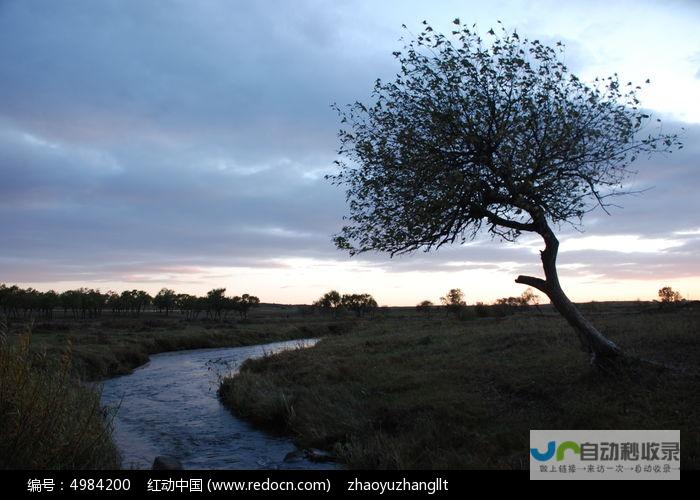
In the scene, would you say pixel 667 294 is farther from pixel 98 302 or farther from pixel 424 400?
pixel 98 302

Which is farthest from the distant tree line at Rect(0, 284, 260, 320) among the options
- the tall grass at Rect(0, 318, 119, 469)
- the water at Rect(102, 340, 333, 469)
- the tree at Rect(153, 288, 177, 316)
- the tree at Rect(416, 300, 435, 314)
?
the tall grass at Rect(0, 318, 119, 469)

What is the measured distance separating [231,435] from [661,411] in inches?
553

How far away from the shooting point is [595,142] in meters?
17.4

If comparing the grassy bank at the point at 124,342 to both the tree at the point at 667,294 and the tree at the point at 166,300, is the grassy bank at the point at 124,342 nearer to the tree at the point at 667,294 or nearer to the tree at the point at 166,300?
the tree at the point at 667,294

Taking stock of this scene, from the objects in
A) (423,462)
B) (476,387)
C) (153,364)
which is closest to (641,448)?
(423,462)

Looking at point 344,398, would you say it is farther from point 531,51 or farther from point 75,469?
point 531,51

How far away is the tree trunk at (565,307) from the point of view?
16703mm

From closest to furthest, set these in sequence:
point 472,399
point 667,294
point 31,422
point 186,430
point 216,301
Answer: point 31,422 → point 472,399 → point 186,430 → point 667,294 → point 216,301

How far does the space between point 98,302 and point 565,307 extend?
149 m

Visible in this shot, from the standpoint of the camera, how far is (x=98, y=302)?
142375mm

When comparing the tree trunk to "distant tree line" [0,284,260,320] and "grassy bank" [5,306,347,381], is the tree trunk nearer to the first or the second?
"grassy bank" [5,306,347,381]

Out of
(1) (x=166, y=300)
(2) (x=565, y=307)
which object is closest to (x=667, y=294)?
(2) (x=565, y=307)

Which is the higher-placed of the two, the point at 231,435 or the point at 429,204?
the point at 429,204

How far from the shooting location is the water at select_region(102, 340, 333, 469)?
50.0ft
